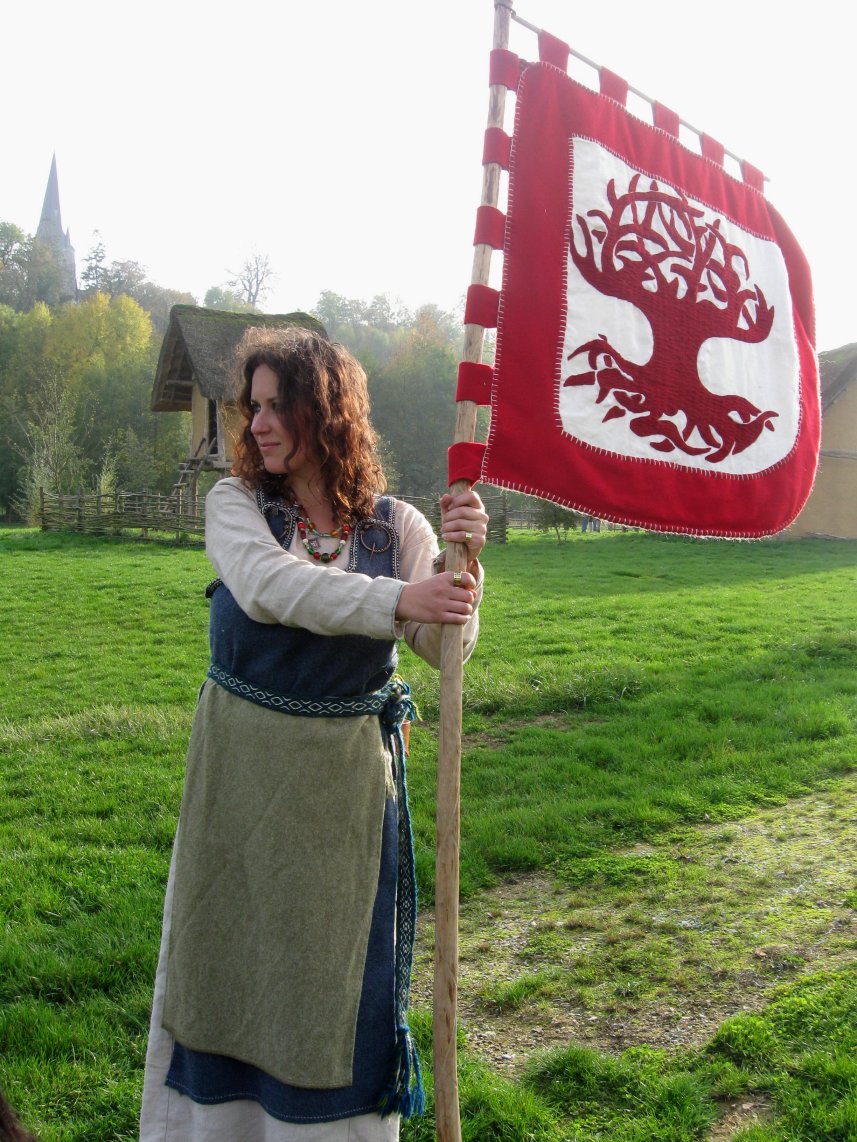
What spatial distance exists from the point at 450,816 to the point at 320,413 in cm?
98

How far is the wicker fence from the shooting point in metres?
25.3

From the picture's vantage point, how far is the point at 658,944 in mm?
3811

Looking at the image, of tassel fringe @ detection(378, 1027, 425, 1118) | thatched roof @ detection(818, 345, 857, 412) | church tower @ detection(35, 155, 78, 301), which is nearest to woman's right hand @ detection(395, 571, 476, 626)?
tassel fringe @ detection(378, 1027, 425, 1118)

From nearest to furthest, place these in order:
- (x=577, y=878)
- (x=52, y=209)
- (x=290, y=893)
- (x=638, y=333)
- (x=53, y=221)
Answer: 1. (x=290, y=893)
2. (x=638, y=333)
3. (x=577, y=878)
4. (x=53, y=221)
5. (x=52, y=209)

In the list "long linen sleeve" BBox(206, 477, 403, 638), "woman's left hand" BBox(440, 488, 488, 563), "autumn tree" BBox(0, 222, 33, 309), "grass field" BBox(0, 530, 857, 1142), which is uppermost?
"autumn tree" BBox(0, 222, 33, 309)

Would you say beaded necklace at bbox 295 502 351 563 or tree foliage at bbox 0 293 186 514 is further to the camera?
tree foliage at bbox 0 293 186 514

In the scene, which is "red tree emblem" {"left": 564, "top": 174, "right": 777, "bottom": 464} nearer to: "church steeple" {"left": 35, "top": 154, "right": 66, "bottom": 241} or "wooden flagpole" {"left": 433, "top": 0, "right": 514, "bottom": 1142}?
"wooden flagpole" {"left": 433, "top": 0, "right": 514, "bottom": 1142}

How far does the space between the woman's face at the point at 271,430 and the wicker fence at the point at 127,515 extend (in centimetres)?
2316

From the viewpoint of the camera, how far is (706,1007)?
3332 millimetres

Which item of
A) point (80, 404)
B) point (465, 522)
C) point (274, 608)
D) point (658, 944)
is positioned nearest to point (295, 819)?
point (274, 608)

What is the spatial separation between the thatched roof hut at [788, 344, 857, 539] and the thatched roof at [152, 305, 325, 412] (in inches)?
545

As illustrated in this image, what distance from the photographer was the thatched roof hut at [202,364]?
25094 mm

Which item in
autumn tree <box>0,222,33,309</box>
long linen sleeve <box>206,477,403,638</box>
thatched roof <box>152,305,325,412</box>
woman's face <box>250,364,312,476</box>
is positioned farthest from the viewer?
autumn tree <box>0,222,33,309</box>

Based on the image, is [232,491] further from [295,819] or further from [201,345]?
[201,345]
